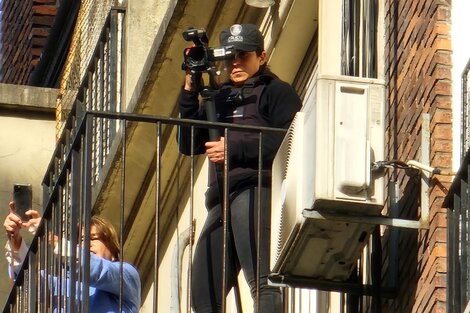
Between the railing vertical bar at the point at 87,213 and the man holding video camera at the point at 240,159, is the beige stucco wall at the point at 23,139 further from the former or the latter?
the railing vertical bar at the point at 87,213

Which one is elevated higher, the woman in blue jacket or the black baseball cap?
the black baseball cap

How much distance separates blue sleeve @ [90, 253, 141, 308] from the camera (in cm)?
973

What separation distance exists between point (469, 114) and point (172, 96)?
5374mm

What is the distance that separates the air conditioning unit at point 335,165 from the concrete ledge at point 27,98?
7.85 meters

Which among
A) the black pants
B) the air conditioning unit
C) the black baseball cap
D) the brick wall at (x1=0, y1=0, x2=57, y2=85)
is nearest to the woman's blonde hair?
the black pants

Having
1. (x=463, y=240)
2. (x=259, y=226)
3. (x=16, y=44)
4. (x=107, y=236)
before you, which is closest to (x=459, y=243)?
(x=463, y=240)

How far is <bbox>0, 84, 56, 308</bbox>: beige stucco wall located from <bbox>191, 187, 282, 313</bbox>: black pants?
6.87 meters

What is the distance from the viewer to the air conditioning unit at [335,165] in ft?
27.9

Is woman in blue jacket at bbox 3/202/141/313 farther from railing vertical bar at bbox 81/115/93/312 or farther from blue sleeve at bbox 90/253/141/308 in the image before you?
railing vertical bar at bbox 81/115/93/312

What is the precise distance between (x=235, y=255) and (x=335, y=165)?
1.32 metres

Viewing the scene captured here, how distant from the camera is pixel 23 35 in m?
21.8

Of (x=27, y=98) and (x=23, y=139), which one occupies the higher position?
(x=27, y=98)

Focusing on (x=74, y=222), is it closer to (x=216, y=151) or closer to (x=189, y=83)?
(x=216, y=151)

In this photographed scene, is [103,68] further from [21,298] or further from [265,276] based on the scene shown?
[265,276]
